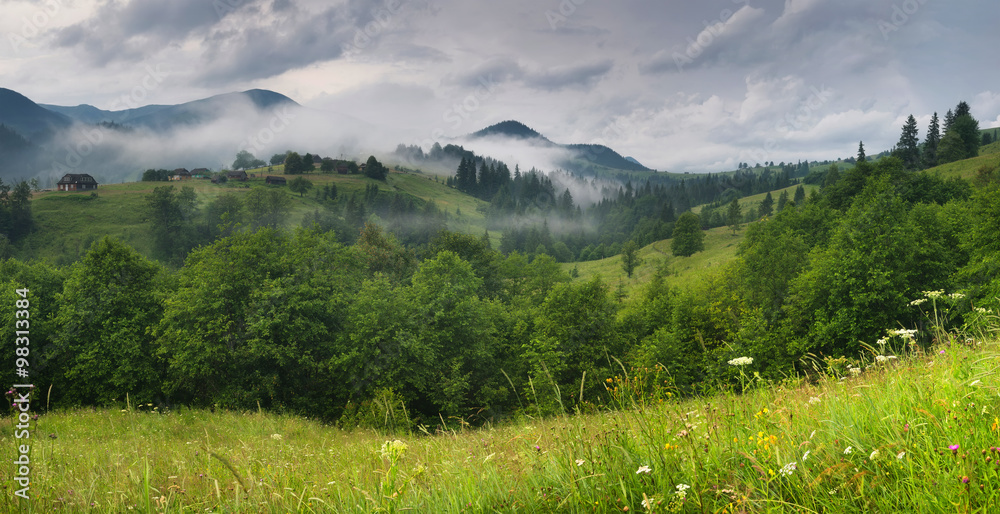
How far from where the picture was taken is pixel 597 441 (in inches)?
151

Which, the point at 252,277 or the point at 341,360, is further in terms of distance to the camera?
the point at 252,277

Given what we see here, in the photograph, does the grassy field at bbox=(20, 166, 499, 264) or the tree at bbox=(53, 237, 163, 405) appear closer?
the tree at bbox=(53, 237, 163, 405)

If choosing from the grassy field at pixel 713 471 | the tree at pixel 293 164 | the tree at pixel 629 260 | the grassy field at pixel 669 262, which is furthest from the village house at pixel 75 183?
the grassy field at pixel 713 471

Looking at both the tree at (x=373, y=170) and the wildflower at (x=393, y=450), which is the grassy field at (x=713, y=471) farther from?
the tree at (x=373, y=170)

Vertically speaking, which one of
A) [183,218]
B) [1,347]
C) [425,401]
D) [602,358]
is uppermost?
[183,218]

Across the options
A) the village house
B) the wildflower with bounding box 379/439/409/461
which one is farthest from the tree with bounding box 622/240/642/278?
the village house

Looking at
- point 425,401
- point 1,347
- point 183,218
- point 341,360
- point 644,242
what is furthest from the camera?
point 644,242

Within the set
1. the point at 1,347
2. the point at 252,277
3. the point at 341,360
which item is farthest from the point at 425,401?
the point at 1,347

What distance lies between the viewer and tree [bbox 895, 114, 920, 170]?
368ft

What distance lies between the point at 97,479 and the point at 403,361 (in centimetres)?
2786

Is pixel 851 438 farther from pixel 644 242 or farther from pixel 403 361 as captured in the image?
pixel 644 242

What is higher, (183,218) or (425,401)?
(183,218)

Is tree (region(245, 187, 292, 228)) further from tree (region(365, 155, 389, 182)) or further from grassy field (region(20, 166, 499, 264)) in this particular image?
tree (region(365, 155, 389, 182))

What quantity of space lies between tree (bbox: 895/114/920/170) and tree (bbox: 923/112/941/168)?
6.26ft
